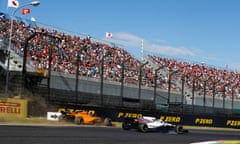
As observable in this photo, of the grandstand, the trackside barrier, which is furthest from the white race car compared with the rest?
the grandstand

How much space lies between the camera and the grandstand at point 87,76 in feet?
85.7

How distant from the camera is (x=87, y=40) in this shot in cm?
3722

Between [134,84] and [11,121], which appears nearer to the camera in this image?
[11,121]

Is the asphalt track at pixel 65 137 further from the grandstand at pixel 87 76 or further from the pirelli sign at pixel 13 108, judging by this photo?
the grandstand at pixel 87 76

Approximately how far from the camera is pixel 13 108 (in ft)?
75.8

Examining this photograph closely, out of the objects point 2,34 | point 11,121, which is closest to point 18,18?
point 2,34

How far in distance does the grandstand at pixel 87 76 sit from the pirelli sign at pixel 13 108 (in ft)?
3.25

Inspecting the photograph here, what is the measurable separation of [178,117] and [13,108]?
1591cm

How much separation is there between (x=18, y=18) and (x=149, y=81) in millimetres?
12536

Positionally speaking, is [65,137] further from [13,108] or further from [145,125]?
[13,108]

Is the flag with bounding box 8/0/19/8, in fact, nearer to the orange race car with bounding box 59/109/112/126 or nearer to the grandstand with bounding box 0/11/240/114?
the grandstand with bounding box 0/11/240/114

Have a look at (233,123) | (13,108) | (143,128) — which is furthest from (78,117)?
(233,123)

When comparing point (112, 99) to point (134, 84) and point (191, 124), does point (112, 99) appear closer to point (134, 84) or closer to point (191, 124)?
point (134, 84)

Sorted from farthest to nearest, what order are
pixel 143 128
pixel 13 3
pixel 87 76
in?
1. pixel 87 76
2. pixel 13 3
3. pixel 143 128
